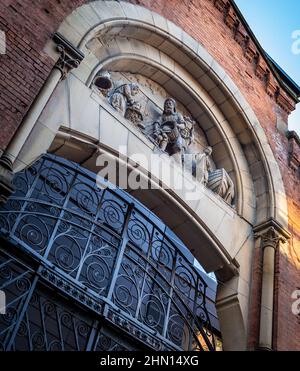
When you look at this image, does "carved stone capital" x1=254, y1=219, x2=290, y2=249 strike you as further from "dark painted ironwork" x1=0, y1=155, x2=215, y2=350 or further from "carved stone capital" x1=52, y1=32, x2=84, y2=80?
"carved stone capital" x1=52, y1=32, x2=84, y2=80

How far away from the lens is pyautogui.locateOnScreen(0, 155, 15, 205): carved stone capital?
5.13 m

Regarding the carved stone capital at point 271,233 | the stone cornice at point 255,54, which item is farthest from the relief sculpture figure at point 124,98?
the stone cornice at point 255,54

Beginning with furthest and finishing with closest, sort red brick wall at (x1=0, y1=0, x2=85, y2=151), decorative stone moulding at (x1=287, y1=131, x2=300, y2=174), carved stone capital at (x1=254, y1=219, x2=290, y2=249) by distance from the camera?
decorative stone moulding at (x1=287, y1=131, x2=300, y2=174) < carved stone capital at (x1=254, y1=219, x2=290, y2=249) < red brick wall at (x1=0, y1=0, x2=85, y2=151)

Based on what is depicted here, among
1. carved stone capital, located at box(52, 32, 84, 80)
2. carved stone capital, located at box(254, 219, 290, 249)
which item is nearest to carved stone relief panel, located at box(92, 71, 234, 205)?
carved stone capital, located at box(254, 219, 290, 249)

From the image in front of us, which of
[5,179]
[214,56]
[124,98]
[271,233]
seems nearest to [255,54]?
[214,56]

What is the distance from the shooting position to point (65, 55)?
6.33m

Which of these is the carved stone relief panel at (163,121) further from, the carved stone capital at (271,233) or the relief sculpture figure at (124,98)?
the carved stone capital at (271,233)

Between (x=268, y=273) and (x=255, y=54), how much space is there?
14.4ft

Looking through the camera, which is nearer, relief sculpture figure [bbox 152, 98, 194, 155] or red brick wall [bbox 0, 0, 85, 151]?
red brick wall [bbox 0, 0, 85, 151]

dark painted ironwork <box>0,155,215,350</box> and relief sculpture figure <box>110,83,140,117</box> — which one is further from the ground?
relief sculpture figure <box>110,83,140,117</box>

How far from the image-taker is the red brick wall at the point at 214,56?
5.64 metres

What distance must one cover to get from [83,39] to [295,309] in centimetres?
476

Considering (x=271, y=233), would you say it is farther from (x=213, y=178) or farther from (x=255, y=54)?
(x=255, y=54)
